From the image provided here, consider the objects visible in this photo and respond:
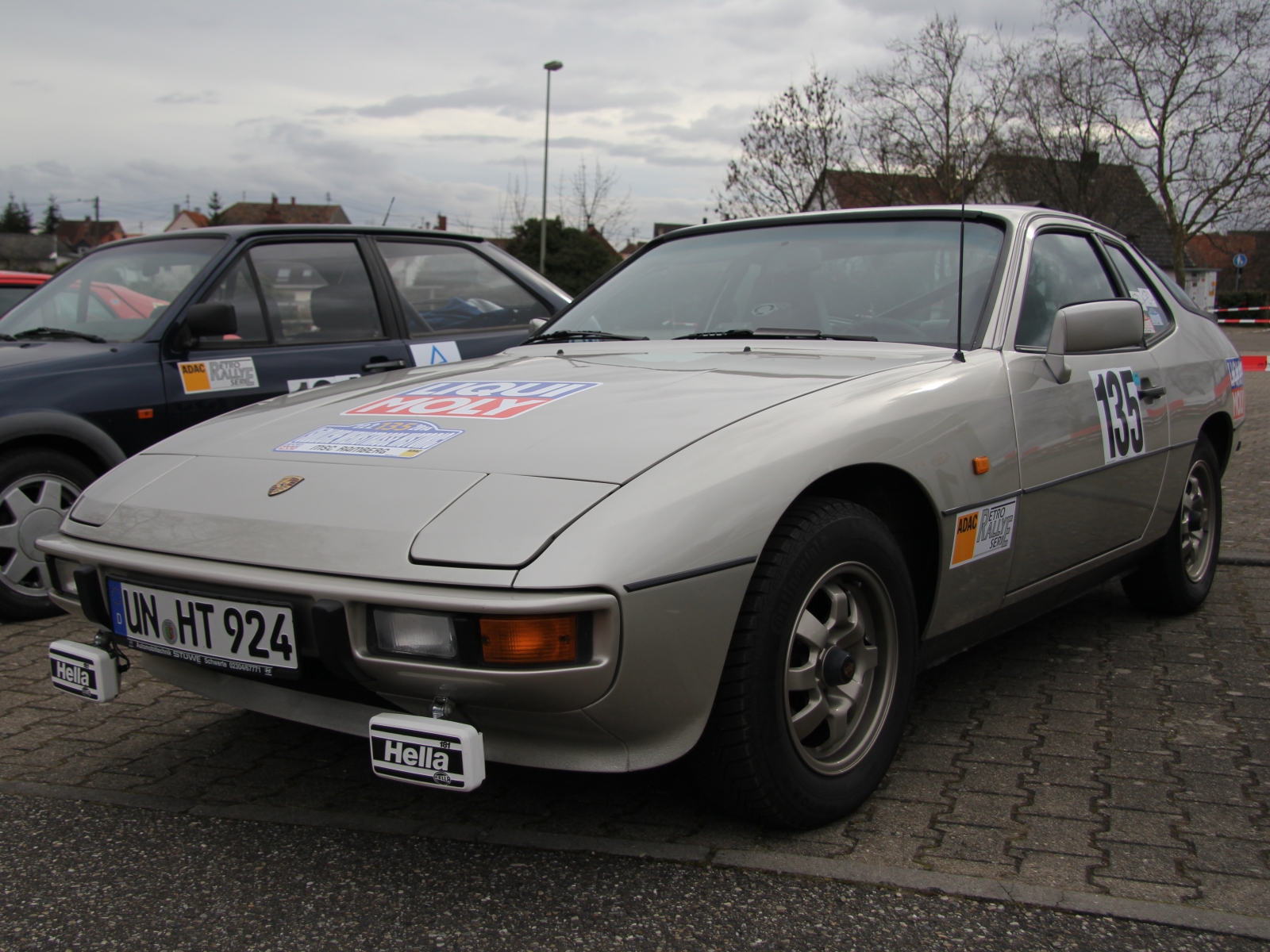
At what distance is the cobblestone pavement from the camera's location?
2.17m

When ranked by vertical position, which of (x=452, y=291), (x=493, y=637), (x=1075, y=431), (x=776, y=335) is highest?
(x=776, y=335)

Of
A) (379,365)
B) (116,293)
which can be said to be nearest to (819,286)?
(379,365)

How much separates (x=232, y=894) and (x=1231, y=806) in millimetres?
2124

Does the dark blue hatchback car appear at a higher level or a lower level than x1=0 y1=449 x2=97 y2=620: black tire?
higher

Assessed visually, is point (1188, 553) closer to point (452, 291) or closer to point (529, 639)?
point (529, 639)

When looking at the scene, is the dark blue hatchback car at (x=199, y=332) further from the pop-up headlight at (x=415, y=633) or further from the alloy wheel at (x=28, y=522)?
the pop-up headlight at (x=415, y=633)

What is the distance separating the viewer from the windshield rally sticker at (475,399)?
2383 millimetres

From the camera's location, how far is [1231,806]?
2.39 metres

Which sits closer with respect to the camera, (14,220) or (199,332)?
(199,332)

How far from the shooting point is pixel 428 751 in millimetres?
1812

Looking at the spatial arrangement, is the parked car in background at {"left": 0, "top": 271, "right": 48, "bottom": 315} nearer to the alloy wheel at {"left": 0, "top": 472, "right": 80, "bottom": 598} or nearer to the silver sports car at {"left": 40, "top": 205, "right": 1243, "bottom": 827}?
the alloy wheel at {"left": 0, "top": 472, "right": 80, "bottom": 598}

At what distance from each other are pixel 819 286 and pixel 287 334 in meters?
2.60

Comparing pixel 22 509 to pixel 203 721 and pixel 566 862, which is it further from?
pixel 566 862

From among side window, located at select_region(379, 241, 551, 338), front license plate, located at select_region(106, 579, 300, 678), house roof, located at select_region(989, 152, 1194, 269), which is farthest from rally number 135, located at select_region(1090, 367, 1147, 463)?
house roof, located at select_region(989, 152, 1194, 269)
